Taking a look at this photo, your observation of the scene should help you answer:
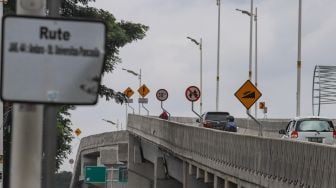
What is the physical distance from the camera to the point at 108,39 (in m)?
28.2

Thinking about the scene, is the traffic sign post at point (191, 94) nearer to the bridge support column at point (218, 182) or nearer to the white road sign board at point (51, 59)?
the bridge support column at point (218, 182)

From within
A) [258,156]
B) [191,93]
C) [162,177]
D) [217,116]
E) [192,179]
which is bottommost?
[162,177]

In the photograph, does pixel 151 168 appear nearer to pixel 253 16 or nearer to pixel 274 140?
pixel 253 16

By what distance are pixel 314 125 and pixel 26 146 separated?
24802 millimetres

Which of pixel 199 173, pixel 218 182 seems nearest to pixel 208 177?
pixel 199 173

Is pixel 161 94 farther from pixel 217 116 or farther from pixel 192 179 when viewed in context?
pixel 192 179

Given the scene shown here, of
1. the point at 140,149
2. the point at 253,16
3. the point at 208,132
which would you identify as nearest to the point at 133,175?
the point at 140,149

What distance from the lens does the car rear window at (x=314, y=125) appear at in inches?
1146

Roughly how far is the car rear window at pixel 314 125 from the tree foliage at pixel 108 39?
635cm

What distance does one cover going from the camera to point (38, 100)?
17.5 feet

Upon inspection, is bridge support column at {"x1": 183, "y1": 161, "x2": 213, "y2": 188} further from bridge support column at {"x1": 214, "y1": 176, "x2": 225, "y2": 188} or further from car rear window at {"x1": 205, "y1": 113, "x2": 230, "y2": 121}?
car rear window at {"x1": 205, "y1": 113, "x2": 230, "y2": 121}

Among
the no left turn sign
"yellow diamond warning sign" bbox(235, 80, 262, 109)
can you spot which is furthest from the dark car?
"yellow diamond warning sign" bbox(235, 80, 262, 109)

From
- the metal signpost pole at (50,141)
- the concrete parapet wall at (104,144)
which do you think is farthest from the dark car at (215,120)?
the metal signpost pole at (50,141)

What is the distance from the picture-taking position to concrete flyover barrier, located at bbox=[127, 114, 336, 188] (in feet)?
45.6
